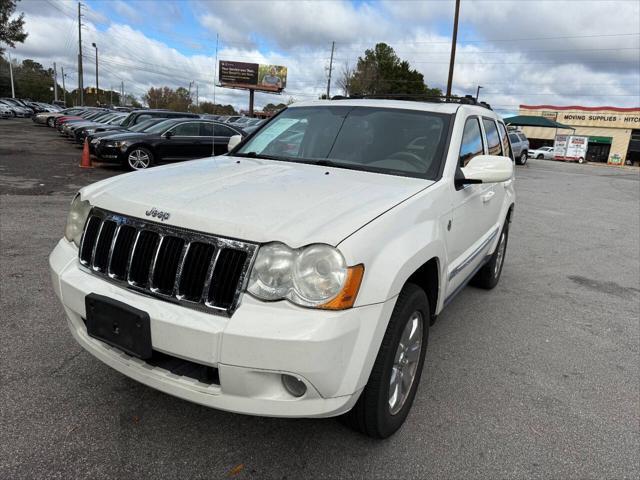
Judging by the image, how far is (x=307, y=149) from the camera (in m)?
3.47

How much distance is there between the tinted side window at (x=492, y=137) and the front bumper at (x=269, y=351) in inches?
105

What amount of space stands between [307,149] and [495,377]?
2.07 m

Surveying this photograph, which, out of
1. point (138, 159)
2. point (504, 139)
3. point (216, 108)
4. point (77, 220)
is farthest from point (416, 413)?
point (216, 108)

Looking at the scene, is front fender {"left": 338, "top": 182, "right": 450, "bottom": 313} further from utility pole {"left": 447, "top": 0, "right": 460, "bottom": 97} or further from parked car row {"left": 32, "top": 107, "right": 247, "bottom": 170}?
utility pole {"left": 447, "top": 0, "right": 460, "bottom": 97}

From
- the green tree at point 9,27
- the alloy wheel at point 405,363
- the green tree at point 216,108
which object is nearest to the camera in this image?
the alloy wheel at point 405,363

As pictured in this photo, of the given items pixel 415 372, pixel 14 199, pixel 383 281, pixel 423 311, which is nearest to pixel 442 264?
pixel 423 311

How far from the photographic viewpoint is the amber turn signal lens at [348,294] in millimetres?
1904

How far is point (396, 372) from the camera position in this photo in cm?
244

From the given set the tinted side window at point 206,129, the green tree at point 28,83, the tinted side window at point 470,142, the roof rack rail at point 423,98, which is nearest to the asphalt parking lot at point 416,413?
the tinted side window at point 470,142

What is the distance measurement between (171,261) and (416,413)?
1.65 metres

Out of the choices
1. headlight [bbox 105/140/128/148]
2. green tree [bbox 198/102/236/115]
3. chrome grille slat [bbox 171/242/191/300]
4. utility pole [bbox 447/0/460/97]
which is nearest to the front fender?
chrome grille slat [bbox 171/242/191/300]

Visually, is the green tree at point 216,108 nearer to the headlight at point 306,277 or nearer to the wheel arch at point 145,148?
the wheel arch at point 145,148

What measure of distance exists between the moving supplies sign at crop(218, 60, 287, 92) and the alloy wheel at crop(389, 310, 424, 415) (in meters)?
70.3

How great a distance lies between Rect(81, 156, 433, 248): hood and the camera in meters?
2.01
